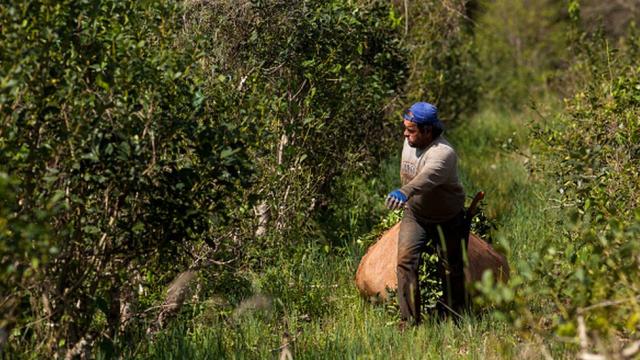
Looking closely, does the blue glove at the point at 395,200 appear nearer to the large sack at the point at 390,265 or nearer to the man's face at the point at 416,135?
the man's face at the point at 416,135

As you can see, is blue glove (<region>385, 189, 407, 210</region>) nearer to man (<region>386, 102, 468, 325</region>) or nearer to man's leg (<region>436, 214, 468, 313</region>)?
man (<region>386, 102, 468, 325</region>)

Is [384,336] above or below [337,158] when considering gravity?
below

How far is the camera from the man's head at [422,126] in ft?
23.1

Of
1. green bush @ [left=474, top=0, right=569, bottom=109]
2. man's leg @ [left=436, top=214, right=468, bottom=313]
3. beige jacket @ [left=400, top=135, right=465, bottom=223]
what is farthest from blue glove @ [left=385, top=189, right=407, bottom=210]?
green bush @ [left=474, top=0, right=569, bottom=109]

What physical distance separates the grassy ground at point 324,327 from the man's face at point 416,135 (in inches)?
36.9

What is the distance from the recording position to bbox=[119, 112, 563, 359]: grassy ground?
6.09 metres

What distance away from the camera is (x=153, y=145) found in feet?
17.4

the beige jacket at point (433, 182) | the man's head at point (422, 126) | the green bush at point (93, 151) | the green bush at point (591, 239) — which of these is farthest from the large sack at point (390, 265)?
the green bush at point (93, 151)

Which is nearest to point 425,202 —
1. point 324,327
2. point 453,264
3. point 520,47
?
point 453,264

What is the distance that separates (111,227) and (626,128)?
455cm

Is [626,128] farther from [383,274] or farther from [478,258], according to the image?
[383,274]


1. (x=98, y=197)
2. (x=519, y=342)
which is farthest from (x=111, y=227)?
(x=519, y=342)

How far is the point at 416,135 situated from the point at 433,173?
0.34 meters

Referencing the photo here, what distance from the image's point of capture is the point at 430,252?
297 inches
